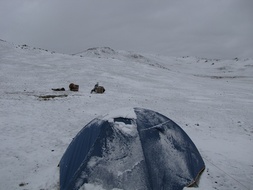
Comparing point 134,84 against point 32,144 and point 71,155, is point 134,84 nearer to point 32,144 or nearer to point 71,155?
point 32,144

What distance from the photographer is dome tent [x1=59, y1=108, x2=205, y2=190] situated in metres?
6.18

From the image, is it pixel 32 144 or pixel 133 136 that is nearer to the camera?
pixel 133 136

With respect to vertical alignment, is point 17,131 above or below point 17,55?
below

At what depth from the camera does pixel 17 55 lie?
38281 millimetres

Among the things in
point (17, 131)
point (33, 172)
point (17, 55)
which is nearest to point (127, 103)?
point (17, 131)

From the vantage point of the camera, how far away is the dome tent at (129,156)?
618 cm

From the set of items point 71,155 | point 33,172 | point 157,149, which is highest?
point 157,149

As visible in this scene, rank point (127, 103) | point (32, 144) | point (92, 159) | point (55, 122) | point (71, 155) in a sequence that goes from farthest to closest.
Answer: point (127, 103)
point (55, 122)
point (32, 144)
point (71, 155)
point (92, 159)

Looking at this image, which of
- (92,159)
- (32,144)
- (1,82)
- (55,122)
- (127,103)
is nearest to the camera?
(92,159)

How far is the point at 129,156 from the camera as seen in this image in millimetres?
6395

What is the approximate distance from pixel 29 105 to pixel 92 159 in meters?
10.0

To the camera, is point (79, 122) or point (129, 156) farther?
point (79, 122)

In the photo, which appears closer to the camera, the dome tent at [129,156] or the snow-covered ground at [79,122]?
the dome tent at [129,156]

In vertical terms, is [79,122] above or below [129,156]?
below
